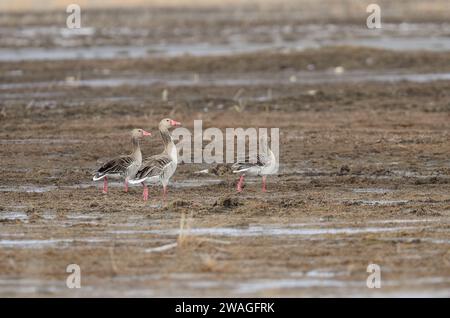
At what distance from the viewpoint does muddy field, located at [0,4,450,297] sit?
1052cm

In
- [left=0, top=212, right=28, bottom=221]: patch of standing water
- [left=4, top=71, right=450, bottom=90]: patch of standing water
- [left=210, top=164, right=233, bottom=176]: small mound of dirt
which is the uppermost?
[left=4, top=71, right=450, bottom=90]: patch of standing water

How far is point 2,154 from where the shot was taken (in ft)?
61.7

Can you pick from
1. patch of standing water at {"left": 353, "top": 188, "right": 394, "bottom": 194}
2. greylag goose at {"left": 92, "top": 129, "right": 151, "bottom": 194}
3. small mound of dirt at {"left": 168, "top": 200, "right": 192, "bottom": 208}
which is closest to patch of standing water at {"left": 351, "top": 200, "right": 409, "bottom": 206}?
patch of standing water at {"left": 353, "top": 188, "right": 394, "bottom": 194}

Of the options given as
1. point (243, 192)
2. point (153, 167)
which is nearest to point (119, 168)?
point (153, 167)

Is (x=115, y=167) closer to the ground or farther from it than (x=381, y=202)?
farther from it

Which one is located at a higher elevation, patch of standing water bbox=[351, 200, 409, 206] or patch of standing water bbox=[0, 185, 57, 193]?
patch of standing water bbox=[351, 200, 409, 206]

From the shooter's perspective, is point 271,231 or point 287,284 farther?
point 271,231

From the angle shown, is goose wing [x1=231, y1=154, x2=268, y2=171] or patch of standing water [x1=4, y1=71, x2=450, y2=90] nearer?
goose wing [x1=231, y1=154, x2=268, y2=171]

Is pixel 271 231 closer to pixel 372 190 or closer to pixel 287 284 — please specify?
pixel 287 284

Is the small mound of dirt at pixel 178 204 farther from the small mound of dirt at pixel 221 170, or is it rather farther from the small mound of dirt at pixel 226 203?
the small mound of dirt at pixel 221 170

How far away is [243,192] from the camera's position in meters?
15.4

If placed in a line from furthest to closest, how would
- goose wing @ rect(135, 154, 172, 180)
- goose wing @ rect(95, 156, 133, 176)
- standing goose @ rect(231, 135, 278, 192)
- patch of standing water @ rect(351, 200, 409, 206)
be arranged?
standing goose @ rect(231, 135, 278, 192)
goose wing @ rect(95, 156, 133, 176)
goose wing @ rect(135, 154, 172, 180)
patch of standing water @ rect(351, 200, 409, 206)

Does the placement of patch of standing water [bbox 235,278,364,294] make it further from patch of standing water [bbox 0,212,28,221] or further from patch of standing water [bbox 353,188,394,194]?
patch of standing water [bbox 353,188,394,194]
